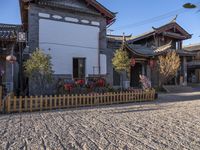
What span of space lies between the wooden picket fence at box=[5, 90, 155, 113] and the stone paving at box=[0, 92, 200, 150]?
5.46ft

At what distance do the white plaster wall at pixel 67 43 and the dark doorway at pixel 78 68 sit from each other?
0.29 meters

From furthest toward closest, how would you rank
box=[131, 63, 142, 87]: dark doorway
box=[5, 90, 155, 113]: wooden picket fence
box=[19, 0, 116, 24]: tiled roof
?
box=[131, 63, 142, 87]: dark doorway → box=[19, 0, 116, 24]: tiled roof → box=[5, 90, 155, 113]: wooden picket fence

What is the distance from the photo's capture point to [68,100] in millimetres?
11117

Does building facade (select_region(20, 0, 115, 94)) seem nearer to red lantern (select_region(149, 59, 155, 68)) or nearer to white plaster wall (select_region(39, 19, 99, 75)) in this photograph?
white plaster wall (select_region(39, 19, 99, 75))

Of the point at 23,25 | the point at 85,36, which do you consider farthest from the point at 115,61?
the point at 23,25

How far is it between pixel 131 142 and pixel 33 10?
1148 cm

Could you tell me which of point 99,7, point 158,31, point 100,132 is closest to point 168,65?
point 158,31

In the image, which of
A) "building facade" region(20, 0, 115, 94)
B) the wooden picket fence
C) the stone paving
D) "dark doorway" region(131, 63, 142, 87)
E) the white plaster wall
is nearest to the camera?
the stone paving

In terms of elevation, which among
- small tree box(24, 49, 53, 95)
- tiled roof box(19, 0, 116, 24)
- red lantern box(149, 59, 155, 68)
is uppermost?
tiled roof box(19, 0, 116, 24)

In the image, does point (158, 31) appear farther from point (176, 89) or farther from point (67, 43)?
point (67, 43)

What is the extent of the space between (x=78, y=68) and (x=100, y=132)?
10226 mm

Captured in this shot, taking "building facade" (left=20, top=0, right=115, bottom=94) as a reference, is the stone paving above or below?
below

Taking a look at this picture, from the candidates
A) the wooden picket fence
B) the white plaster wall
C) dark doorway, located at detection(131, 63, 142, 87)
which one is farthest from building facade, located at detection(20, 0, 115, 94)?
dark doorway, located at detection(131, 63, 142, 87)

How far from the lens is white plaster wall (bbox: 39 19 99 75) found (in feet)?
48.3
